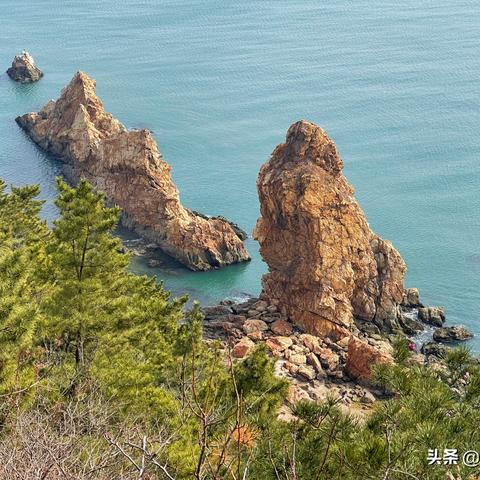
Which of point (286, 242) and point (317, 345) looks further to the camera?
point (286, 242)

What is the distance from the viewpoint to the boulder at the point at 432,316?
3897 cm

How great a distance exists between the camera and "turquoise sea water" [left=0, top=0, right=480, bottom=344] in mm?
48406

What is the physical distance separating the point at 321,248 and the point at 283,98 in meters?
37.4

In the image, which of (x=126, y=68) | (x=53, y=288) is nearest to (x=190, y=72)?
(x=126, y=68)

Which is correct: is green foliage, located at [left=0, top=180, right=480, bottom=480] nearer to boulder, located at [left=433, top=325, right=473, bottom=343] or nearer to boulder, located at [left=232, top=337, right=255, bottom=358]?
boulder, located at [left=232, top=337, right=255, bottom=358]

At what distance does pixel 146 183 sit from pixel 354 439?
4284cm

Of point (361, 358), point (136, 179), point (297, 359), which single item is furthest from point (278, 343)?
point (136, 179)

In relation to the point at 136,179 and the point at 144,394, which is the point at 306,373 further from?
the point at 136,179

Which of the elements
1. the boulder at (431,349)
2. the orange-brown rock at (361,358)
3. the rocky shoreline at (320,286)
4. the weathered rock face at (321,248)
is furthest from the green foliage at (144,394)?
the boulder at (431,349)

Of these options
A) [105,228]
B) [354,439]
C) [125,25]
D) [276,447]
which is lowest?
[276,447]

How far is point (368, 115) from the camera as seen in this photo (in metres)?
67.4

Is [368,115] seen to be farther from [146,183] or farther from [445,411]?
[445,411]

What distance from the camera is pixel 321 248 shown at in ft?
126

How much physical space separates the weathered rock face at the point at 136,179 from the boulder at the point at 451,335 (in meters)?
14.9
